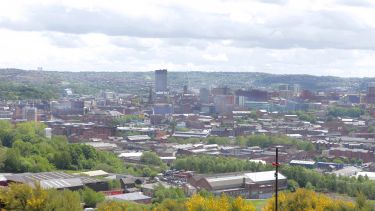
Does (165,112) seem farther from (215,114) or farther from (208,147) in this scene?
(208,147)

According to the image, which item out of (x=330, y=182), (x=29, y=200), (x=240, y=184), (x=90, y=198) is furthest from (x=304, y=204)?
(x=330, y=182)

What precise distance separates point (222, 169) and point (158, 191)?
1690 centimetres

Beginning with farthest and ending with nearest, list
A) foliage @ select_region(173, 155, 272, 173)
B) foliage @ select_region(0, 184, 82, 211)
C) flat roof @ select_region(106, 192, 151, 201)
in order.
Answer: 1. foliage @ select_region(173, 155, 272, 173)
2. flat roof @ select_region(106, 192, 151, 201)
3. foliage @ select_region(0, 184, 82, 211)

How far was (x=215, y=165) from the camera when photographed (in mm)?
71000

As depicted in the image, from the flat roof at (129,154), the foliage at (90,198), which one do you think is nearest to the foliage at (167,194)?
the foliage at (90,198)

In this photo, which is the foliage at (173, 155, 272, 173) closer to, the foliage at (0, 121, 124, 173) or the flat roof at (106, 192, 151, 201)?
the foliage at (0, 121, 124, 173)

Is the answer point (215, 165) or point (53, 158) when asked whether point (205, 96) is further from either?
point (53, 158)

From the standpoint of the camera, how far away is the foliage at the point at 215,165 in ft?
228

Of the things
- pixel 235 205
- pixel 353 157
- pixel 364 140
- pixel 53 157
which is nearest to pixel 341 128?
pixel 364 140

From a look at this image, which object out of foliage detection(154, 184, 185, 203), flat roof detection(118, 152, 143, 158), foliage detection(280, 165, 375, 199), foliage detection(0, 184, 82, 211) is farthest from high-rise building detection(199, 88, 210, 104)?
foliage detection(0, 184, 82, 211)

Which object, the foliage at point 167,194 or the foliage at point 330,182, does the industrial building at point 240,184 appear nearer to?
the foliage at point 330,182

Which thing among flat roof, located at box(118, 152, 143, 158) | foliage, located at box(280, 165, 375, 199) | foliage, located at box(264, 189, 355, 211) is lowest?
flat roof, located at box(118, 152, 143, 158)

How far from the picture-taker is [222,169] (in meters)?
69.6

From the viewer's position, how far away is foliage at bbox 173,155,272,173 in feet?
228
